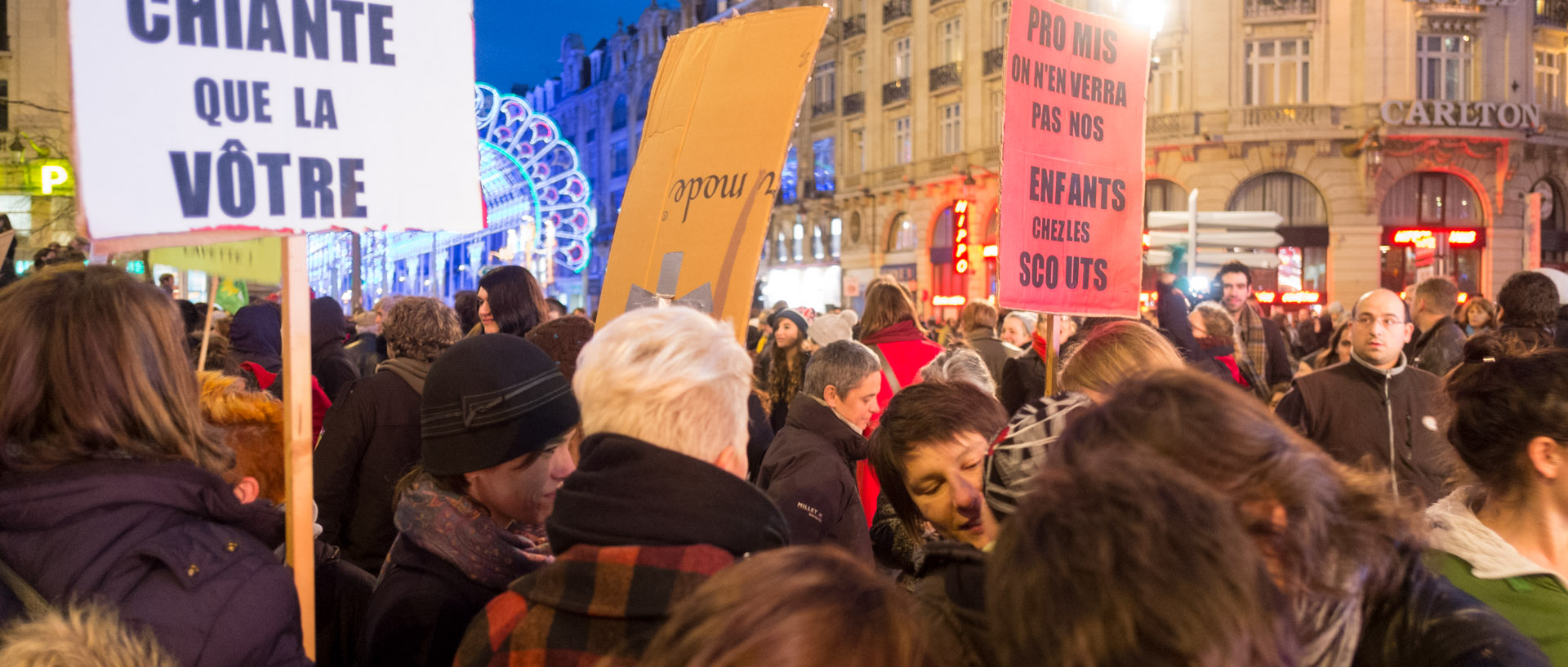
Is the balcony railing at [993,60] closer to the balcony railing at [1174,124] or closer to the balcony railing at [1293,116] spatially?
the balcony railing at [1174,124]

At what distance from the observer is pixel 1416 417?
461 centimetres

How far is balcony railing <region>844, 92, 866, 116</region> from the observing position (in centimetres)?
3541

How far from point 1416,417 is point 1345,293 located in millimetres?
22635

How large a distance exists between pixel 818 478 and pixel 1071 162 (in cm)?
203

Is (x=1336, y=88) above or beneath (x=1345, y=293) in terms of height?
above

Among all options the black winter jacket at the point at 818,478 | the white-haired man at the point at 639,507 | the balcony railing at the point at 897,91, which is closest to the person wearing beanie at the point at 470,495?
the white-haired man at the point at 639,507

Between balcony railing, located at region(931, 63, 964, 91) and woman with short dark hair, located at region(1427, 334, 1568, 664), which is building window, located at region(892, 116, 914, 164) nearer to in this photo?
balcony railing, located at region(931, 63, 964, 91)

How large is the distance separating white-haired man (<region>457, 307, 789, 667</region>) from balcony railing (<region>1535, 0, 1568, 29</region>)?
30.7 metres

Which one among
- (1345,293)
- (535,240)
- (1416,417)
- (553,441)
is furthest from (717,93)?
(1345,293)

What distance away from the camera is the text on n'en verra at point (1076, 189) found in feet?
15.1

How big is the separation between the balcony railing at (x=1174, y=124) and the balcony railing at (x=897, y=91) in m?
9.10

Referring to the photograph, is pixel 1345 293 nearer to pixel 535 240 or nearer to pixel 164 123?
pixel 535 240

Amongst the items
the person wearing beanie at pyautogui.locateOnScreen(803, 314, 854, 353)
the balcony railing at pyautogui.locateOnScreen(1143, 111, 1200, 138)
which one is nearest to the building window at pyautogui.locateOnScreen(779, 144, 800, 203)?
the balcony railing at pyautogui.locateOnScreen(1143, 111, 1200, 138)

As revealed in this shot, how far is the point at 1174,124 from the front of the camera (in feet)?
85.1
